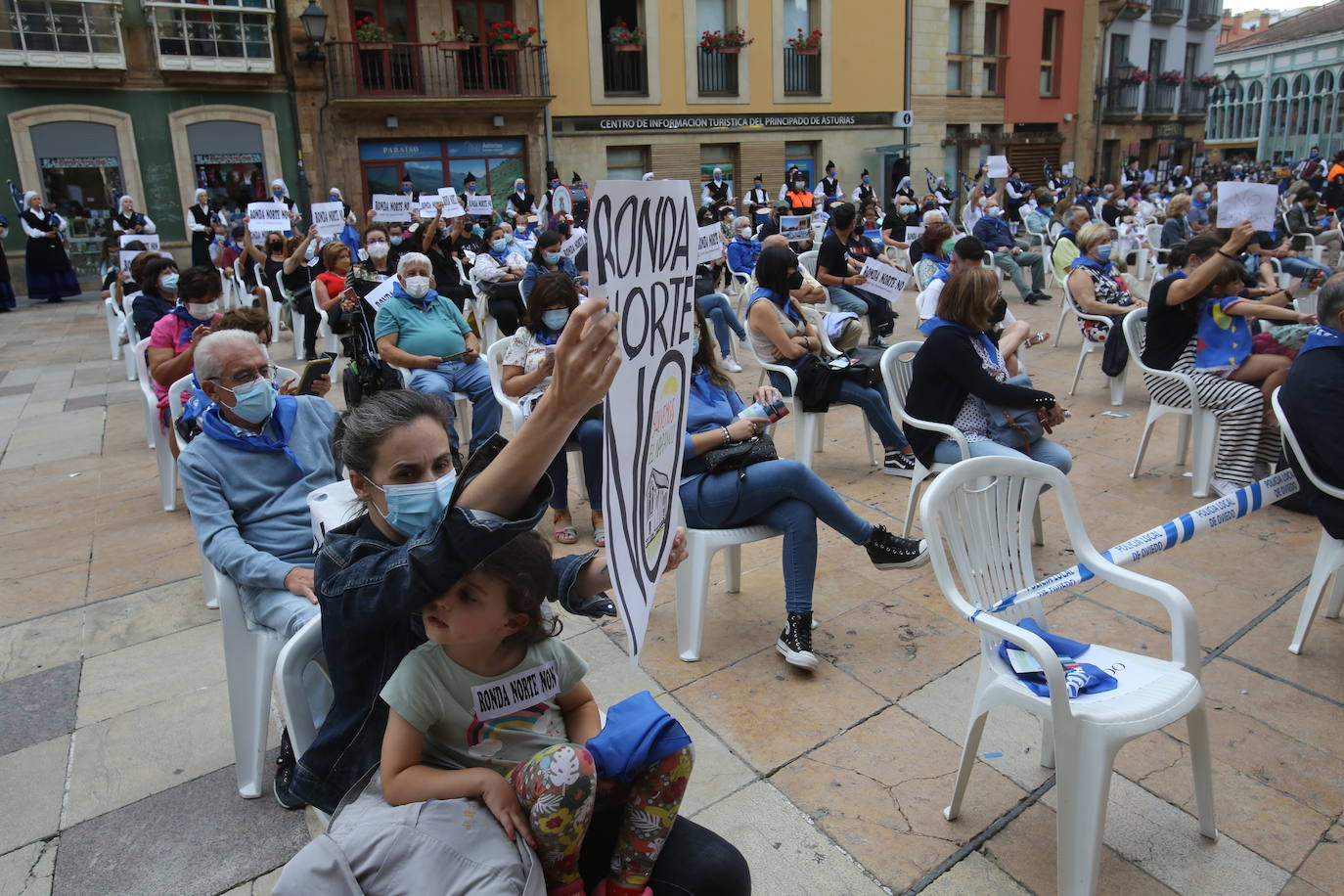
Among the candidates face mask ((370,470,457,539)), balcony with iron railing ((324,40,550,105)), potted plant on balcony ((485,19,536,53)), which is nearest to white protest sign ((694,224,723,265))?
face mask ((370,470,457,539))

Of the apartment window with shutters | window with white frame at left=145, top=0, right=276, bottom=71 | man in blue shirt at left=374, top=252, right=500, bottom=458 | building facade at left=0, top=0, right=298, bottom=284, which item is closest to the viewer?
man in blue shirt at left=374, top=252, right=500, bottom=458

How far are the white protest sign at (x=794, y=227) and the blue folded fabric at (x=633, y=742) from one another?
315 inches

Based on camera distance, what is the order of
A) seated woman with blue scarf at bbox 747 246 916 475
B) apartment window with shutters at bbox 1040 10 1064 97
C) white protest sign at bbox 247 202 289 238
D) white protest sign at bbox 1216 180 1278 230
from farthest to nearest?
apartment window with shutters at bbox 1040 10 1064 97 → white protest sign at bbox 247 202 289 238 → seated woman with blue scarf at bbox 747 246 916 475 → white protest sign at bbox 1216 180 1278 230

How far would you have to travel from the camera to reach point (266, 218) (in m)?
9.31

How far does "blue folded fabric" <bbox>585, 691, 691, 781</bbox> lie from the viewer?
1466 mm

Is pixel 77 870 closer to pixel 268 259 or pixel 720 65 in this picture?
pixel 268 259

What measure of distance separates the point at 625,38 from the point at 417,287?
19.0 m

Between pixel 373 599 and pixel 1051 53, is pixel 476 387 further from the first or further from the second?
pixel 1051 53

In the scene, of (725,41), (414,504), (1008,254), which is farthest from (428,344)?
(725,41)

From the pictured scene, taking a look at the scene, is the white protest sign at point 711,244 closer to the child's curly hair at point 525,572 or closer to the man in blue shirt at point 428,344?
the man in blue shirt at point 428,344

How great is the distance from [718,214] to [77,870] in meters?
13.9

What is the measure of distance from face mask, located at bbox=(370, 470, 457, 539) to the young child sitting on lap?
0.20 metres

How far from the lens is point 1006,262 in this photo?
11094 millimetres

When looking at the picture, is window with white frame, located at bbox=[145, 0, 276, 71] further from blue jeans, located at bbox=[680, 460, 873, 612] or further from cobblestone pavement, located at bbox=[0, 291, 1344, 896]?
blue jeans, located at bbox=[680, 460, 873, 612]
